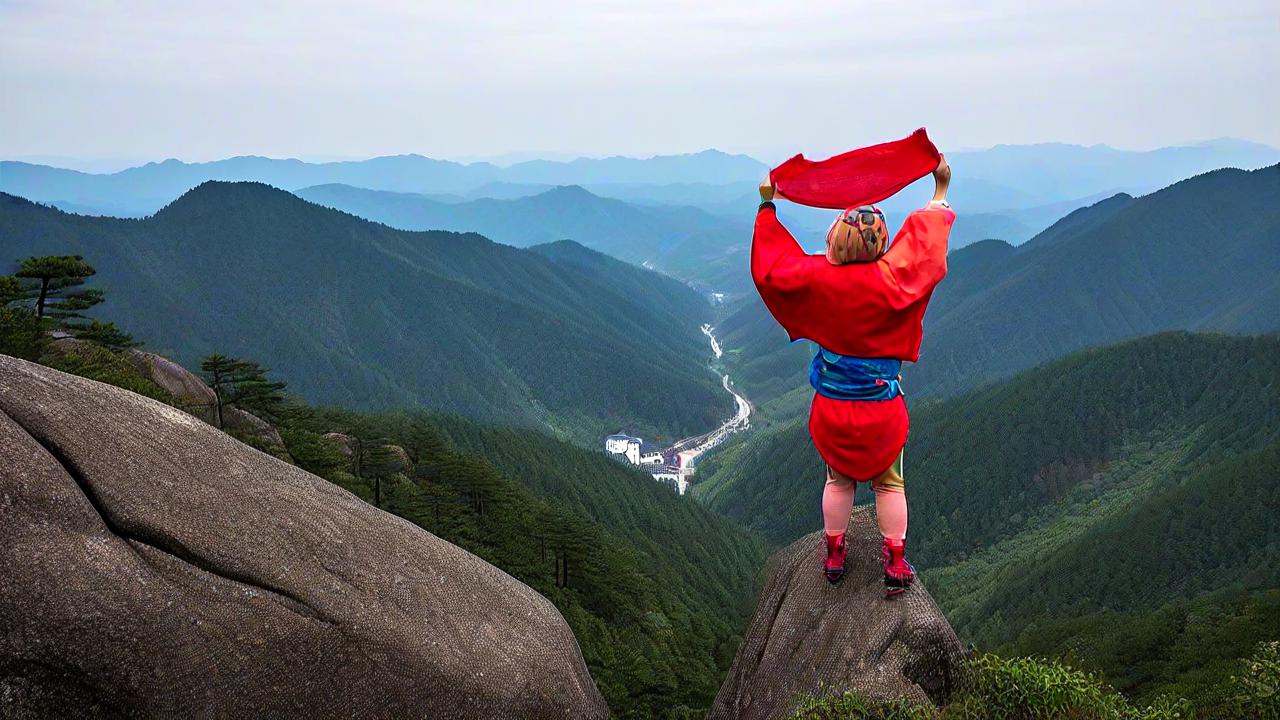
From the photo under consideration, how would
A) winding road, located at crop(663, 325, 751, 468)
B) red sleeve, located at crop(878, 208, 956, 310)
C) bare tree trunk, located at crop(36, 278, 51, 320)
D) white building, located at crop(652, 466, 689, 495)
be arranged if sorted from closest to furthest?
red sleeve, located at crop(878, 208, 956, 310) → bare tree trunk, located at crop(36, 278, 51, 320) → white building, located at crop(652, 466, 689, 495) → winding road, located at crop(663, 325, 751, 468)

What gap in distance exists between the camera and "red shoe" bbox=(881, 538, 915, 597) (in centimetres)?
945

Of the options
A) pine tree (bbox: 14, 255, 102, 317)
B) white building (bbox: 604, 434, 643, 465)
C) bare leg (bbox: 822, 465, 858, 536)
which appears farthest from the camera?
white building (bbox: 604, 434, 643, 465)

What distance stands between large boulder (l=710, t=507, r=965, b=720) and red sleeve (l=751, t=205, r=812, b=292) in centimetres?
427

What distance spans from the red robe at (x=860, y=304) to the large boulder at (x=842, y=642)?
173cm

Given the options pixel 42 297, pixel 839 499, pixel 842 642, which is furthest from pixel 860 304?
pixel 42 297

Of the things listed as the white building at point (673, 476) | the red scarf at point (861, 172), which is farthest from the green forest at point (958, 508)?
the red scarf at point (861, 172)

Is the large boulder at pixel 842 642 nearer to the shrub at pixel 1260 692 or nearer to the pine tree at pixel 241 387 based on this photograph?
the shrub at pixel 1260 692

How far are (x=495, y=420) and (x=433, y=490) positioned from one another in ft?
421

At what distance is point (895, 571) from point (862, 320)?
3427 millimetres

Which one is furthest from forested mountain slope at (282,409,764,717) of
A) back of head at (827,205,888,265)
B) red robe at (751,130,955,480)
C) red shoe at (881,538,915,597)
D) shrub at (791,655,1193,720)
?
back of head at (827,205,888,265)

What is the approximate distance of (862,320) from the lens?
9.22 m

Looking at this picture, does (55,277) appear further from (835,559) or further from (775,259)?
(835,559)

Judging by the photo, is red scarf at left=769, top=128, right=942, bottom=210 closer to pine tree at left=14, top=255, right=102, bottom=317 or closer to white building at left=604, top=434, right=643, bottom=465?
pine tree at left=14, top=255, right=102, bottom=317

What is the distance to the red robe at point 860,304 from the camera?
9055 millimetres
